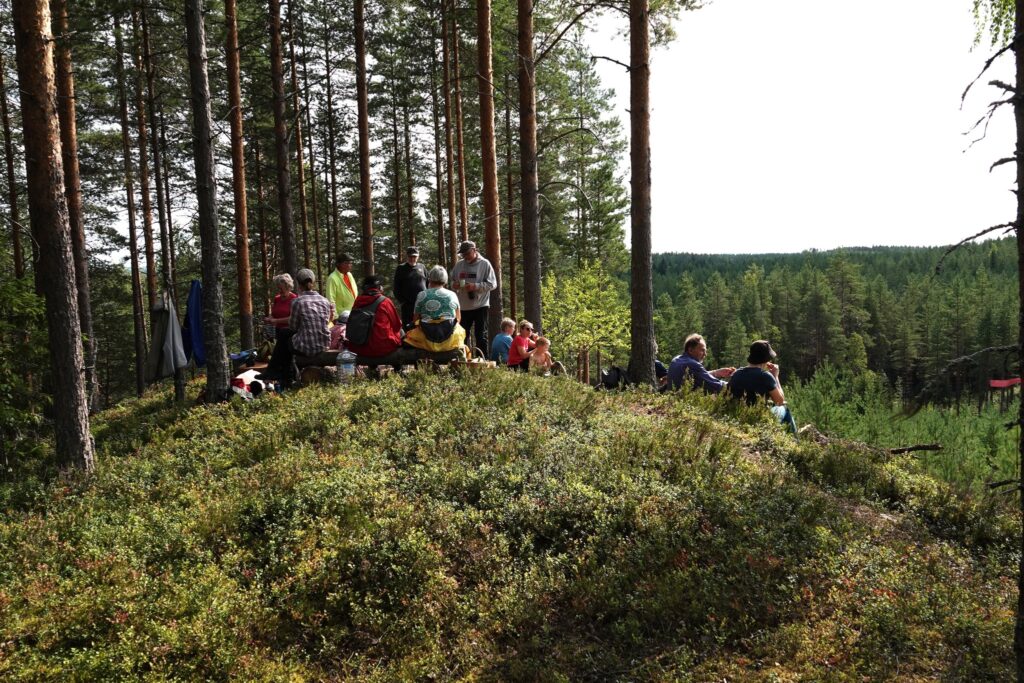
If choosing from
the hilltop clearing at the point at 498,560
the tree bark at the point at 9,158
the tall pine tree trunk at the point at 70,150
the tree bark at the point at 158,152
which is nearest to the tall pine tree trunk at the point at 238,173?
the tree bark at the point at 158,152

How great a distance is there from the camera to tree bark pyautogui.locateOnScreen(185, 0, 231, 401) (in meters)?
10.5

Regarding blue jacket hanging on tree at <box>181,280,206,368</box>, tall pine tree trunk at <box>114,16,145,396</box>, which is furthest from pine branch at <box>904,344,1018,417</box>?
tall pine tree trunk at <box>114,16,145,396</box>

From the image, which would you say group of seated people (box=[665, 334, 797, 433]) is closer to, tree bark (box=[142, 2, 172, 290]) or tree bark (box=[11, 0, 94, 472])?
tree bark (box=[11, 0, 94, 472])

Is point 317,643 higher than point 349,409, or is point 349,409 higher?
point 349,409

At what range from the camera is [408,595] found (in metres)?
5.05

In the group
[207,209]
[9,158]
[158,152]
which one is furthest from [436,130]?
[207,209]

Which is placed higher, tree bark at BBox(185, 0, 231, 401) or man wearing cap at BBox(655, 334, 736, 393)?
tree bark at BBox(185, 0, 231, 401)

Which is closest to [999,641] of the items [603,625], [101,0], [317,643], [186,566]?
[603,625]

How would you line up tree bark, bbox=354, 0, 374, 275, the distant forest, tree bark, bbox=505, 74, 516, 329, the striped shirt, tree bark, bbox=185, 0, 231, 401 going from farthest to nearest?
the distant forest
tree bark, bbox=505, 74, 516, 329
tree bark, bbox=354, 0, 374, 275
tree bark, bbox=185, 0, 231, 401
the striped shirt

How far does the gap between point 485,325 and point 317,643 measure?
7.44 meters

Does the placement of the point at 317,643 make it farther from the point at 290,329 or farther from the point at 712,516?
the point at 290,329

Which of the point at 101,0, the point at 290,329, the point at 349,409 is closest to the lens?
the point at 349,409

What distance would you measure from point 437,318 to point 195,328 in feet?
14.8

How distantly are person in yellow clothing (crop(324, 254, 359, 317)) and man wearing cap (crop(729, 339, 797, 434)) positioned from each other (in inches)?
271
